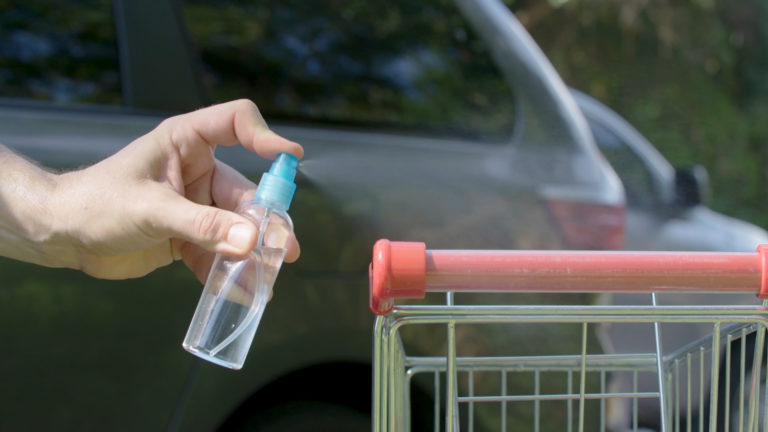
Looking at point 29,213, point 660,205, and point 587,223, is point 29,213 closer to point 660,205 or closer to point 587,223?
point 587,223

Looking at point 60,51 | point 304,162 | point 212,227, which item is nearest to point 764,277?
point 212,227

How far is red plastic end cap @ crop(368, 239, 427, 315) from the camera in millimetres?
959

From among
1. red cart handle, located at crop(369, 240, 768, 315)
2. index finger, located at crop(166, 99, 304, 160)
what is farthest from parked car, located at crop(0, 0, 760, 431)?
red cart handle, located at crop(369, 240, 768, 315)

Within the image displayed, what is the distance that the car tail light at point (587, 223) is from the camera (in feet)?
6.31

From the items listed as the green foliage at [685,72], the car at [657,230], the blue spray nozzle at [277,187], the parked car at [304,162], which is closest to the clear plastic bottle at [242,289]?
the blue spray nozzle at [277,187]

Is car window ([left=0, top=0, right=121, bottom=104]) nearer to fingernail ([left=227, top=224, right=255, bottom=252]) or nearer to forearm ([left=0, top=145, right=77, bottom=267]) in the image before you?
forearm ([left=0, top=145, right=77, bottom=267])

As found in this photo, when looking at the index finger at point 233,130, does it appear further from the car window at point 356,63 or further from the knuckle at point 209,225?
the car window at point 356,63

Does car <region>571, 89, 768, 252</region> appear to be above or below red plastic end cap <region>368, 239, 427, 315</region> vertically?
above

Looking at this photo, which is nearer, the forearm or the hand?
the hand

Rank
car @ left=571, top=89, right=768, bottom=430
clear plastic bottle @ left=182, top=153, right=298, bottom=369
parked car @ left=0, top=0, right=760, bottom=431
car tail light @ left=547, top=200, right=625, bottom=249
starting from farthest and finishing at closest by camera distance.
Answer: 1. car @ left=571, top=89, right=768, bottom=430
2. car tail light @ left=547, top=200, right=625, bottom=249
3. parked car @ left=0, top=0, right=760, bottom=431
4. clear plastic bottle @ left=182, top=153, right=298, bottom=369

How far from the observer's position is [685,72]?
6234 mm

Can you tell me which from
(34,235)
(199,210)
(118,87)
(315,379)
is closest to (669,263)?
(199,210)

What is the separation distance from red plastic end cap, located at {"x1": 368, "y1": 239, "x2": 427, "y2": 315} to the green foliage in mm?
4802

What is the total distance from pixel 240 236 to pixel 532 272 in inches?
13.5
